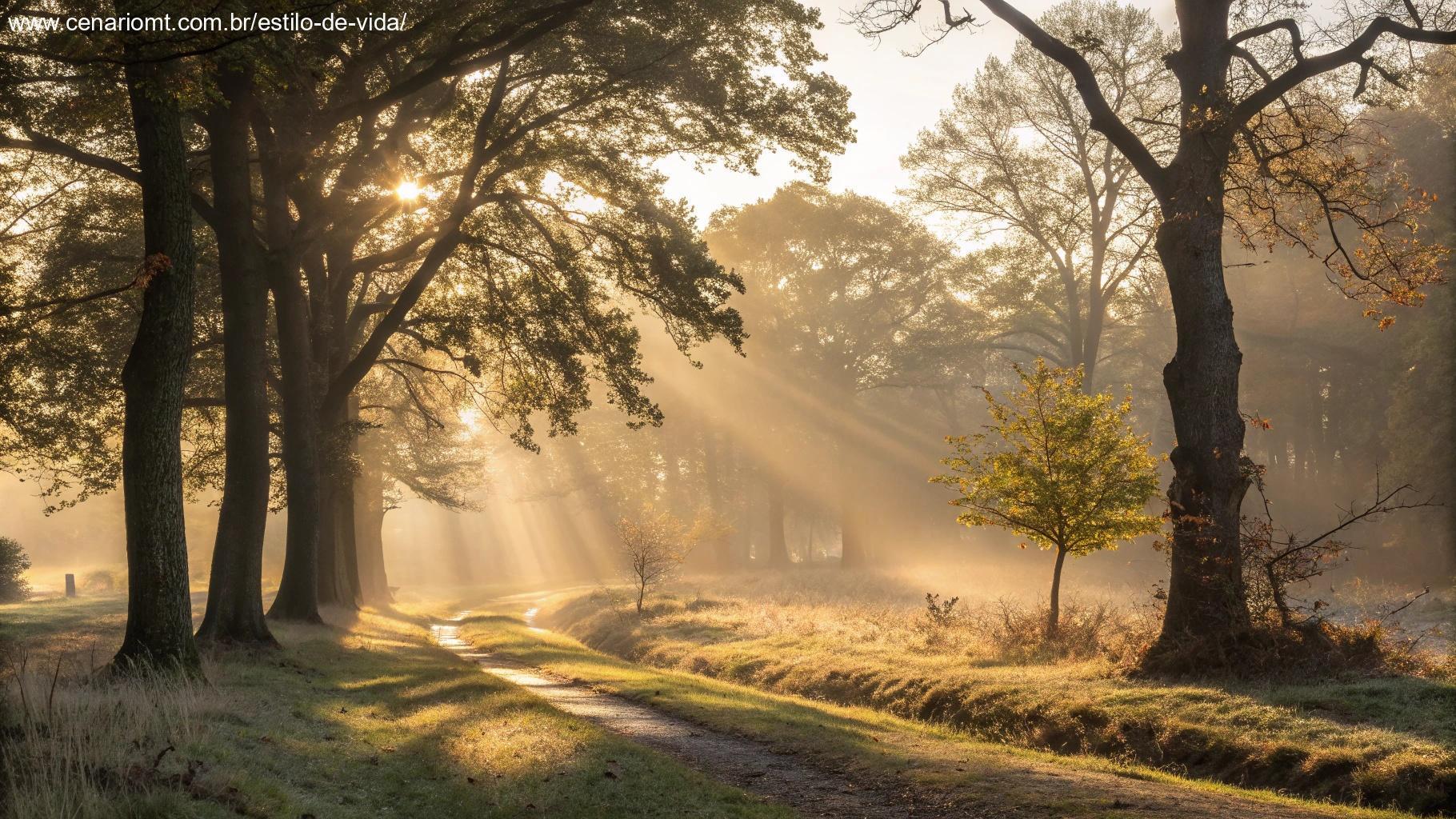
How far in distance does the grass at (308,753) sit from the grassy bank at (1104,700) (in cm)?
568

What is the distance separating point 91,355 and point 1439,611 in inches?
1323

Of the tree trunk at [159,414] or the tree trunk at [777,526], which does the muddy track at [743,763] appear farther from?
the tree trunk at [777,526]

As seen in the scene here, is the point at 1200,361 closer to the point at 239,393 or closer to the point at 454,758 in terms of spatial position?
the point at 454,758

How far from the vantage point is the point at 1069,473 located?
1773cm

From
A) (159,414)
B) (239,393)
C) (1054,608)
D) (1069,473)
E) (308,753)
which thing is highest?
(239,393)

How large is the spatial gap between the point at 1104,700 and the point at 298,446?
678 inches

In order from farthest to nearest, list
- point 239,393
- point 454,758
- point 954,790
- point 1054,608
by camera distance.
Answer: point 1054,608 < point 239,393 < point 454,758 < point 954,790

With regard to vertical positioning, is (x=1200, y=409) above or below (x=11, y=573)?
above

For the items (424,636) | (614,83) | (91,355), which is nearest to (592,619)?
(424,636)

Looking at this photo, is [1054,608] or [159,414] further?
[1054,608]

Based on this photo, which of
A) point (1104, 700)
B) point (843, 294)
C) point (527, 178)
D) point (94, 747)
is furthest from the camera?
point (843, 294)

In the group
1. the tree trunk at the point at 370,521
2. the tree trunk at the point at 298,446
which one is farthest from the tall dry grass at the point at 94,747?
the tree trunk at the point at 370,521

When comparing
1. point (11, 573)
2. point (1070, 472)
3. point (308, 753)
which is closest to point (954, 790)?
point (308, 753)

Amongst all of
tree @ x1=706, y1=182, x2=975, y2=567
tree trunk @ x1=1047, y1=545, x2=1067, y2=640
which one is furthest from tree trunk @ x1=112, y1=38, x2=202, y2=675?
tree @ x1=706, y1=182, x2=975, y2=567
